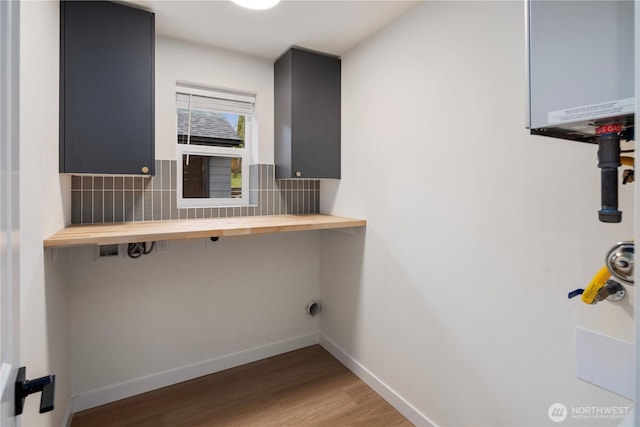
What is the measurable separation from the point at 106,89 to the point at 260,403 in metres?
2.07

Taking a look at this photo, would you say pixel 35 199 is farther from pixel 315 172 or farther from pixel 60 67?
pixel 315 172

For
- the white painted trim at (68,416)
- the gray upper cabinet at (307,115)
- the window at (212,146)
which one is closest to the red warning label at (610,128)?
the gray upper cabinet at (307,115)

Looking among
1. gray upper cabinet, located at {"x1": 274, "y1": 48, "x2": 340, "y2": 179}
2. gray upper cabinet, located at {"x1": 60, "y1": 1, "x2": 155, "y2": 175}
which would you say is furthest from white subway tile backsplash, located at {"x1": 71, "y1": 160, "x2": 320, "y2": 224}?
gray upper cabinet, located at {"x1": 60, "y1": 1, "x2": 155, "y2": 175}

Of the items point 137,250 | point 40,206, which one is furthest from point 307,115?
point 40,206

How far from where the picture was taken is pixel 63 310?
1.61 metres

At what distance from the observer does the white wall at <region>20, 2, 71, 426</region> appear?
97 cm

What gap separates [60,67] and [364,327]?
2.37 m

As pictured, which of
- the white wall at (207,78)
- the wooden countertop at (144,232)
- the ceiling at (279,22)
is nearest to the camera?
the wooden countertop at (144,232)

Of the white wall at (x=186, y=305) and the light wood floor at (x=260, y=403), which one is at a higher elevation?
the white wall at (x=186, y=305)

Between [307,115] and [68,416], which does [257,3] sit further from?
[68,416]

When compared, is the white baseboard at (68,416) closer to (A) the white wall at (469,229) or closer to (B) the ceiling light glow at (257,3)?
(A) the white wall at (469,229)

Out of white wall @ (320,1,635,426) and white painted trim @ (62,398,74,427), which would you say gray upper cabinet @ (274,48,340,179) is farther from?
white painted trim @ (62,398,74,427)

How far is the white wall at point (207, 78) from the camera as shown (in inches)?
80.7

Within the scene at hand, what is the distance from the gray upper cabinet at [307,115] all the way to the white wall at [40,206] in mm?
1314
